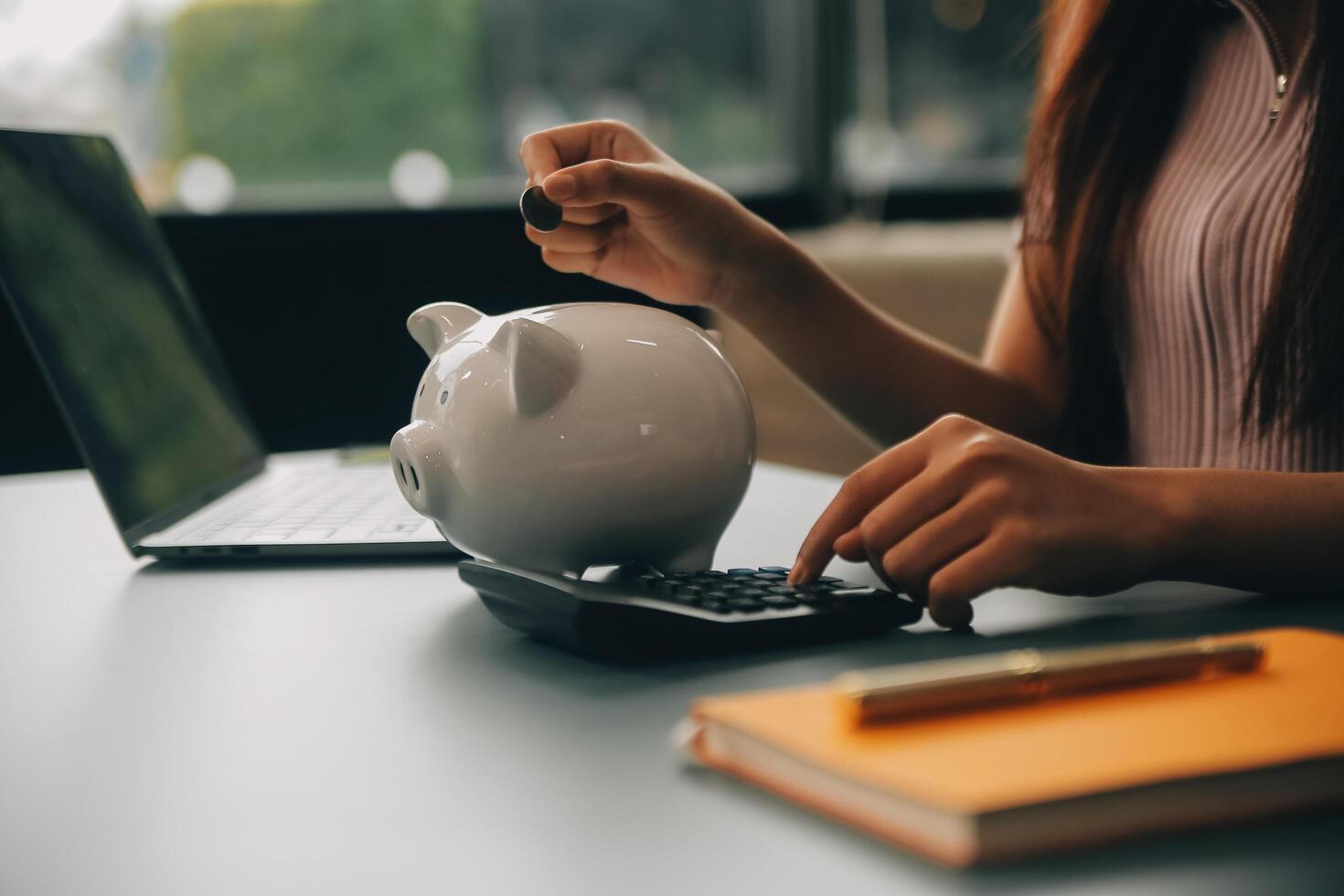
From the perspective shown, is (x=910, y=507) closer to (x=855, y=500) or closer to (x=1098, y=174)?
(x=855, y=500)

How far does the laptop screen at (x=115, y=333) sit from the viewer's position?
0.83 m

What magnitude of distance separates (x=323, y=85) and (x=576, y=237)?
1931mm

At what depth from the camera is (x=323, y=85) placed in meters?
2.60

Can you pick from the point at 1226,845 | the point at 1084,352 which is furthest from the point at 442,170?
the point at 1226,845

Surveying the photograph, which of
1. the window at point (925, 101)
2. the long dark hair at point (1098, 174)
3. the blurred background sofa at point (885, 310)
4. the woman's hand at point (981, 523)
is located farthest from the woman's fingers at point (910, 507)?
the window at point (925, 101)

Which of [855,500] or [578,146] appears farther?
[578,146]

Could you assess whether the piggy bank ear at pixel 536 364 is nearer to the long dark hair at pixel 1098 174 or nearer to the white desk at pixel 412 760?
the white desk at pixel 412 760

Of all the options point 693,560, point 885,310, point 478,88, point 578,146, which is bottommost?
point 885,310

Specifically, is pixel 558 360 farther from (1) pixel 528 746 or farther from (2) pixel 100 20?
(2) pixel 100 20

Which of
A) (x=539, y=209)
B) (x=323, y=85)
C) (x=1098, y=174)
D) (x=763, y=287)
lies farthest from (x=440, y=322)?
(x=323, y=85)

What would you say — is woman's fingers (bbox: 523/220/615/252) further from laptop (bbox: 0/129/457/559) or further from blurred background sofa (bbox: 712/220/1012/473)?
blurred background sofa (bbox: 712/220/1012/473)

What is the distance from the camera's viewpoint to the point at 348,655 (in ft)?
1.97

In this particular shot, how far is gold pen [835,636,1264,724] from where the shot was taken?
391 millimetres

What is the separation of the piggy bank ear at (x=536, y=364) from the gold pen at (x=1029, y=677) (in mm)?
257
